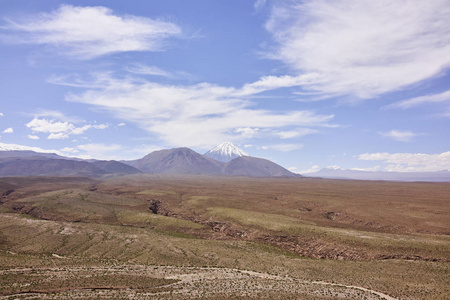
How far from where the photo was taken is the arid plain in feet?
124

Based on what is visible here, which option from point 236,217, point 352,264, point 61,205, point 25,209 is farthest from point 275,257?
point 25,209

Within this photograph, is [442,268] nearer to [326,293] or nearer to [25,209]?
[326,293]

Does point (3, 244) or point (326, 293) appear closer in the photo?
point (326, 293)

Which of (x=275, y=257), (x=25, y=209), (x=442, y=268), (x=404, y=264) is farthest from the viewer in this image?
(x=25, y=209)

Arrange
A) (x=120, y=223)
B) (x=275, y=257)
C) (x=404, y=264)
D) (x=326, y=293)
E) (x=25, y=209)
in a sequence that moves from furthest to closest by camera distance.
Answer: (x=25, y=209) < (x=120, y=223) < (x=275, y=257) < (x=404, y=264) < (x=326, y=293)

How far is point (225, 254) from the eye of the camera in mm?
56812

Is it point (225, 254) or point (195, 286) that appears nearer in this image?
point (195, 286)

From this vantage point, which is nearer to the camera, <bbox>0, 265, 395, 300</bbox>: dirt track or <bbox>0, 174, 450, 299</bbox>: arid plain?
<bbox>0, 265, 395, 300</bbox>: dirt track

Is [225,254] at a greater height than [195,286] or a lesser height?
lesser

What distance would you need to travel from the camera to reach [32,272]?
4209 cm

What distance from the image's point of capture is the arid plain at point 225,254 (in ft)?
124

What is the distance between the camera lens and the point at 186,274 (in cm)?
4450

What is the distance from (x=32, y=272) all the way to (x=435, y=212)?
115344 millimetres

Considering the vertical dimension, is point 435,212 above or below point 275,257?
above
